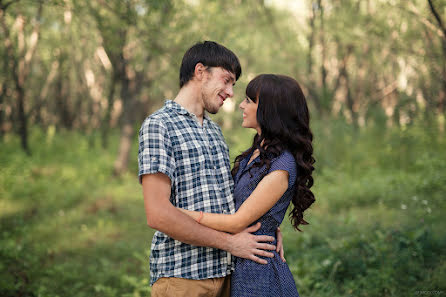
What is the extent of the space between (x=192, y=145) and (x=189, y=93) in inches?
17.0

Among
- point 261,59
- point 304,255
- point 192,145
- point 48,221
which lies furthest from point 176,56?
point 261,59

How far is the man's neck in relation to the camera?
102 inches

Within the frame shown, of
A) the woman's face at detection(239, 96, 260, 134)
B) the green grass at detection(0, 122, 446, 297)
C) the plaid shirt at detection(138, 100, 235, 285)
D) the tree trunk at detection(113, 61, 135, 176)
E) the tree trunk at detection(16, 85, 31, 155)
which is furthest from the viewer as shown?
the tree trunk at detection(16, 85, 31, 155)

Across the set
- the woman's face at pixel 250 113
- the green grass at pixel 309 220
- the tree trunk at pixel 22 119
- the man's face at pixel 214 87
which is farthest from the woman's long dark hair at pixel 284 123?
the tree trunk at pixel 22 119

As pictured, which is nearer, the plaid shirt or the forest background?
the plaid shirt

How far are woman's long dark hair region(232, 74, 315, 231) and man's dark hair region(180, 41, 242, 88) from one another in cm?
25

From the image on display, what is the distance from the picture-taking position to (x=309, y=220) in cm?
697

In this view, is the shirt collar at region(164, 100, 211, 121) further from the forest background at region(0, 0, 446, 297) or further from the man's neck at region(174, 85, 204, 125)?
the forest background at region(0, 0, 446, 297)

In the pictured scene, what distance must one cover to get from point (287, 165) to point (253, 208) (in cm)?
35

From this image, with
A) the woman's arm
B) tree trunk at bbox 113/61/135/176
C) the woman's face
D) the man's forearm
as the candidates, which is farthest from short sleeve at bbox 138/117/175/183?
tree trunk at bbox 113/61/135/176

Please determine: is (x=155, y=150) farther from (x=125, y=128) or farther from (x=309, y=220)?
(x=125, y=128)

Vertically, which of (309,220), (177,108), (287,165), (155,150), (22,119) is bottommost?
(309,220)

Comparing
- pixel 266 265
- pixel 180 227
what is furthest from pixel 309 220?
pixel 180 227

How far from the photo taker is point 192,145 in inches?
93.4
